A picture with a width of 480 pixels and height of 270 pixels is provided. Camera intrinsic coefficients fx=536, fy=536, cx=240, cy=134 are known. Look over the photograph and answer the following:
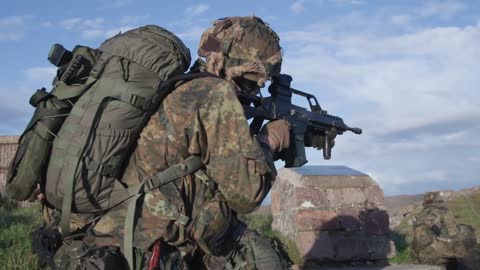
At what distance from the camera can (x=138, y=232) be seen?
2.39m

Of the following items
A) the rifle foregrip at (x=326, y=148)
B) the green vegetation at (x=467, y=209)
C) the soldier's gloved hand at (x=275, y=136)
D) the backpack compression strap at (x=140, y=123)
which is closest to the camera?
the backpack compression strap at (x=140, y=123)

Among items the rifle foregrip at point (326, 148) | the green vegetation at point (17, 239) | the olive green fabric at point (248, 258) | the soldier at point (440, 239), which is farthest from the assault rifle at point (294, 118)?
the soldier at point (440, 239)

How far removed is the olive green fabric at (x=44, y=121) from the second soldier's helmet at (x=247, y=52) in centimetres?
74

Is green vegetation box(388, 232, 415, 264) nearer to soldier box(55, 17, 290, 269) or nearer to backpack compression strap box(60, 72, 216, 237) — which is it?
soldier box(55, 17, 290, 269)

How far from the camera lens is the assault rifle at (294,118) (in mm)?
3248

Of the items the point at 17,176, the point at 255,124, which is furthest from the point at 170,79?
the point at 255,124

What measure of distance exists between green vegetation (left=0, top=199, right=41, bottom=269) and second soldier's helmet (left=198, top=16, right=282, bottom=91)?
2.64 meters

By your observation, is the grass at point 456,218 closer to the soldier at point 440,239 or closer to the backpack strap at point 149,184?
the soldier at point 440,239

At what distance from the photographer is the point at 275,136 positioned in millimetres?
2840

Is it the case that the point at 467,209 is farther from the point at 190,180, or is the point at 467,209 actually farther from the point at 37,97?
the point at 37,97

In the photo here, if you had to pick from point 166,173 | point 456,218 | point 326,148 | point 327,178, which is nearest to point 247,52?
point 166,173

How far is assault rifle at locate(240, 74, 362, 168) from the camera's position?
3.25 m

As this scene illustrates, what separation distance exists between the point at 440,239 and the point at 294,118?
4293mm

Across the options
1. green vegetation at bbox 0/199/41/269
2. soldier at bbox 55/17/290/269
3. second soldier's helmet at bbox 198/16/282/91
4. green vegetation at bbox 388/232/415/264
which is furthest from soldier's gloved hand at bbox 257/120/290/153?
green vegetation at bbox 388/232/415/264
